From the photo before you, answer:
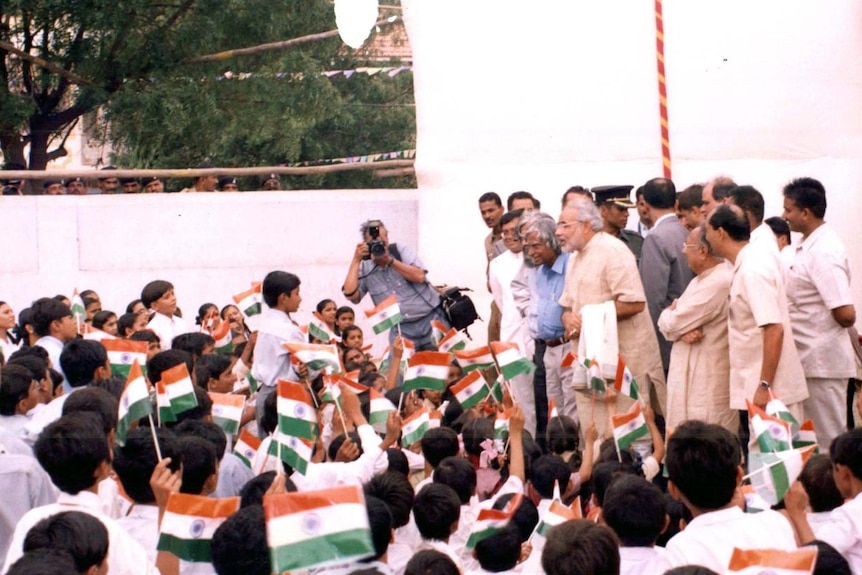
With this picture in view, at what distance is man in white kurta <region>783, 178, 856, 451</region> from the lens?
6.43 metres

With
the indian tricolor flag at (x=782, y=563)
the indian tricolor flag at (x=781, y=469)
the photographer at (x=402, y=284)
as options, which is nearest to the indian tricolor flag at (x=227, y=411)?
the indian tricolor flag at (x=781, y=469)

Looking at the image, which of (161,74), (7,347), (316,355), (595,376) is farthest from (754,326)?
(161,74)

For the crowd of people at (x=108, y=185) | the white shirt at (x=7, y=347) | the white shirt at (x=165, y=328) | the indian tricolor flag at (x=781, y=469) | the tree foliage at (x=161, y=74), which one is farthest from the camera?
the tree foliage at (x=161, y=74)

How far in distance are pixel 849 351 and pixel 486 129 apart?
2.69 metres

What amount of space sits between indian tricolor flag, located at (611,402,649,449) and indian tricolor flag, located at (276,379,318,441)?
3.75 ft

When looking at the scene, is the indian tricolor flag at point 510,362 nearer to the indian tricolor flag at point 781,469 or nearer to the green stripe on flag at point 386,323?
the green stripe on flag at point 386,323

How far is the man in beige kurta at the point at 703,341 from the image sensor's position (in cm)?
629

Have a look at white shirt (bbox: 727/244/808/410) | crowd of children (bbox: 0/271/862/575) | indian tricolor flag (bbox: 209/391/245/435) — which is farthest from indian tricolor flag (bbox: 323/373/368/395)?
white shirt (bbox: 727/244/808/410)

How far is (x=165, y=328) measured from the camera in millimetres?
8938

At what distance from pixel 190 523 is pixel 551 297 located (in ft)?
12.6

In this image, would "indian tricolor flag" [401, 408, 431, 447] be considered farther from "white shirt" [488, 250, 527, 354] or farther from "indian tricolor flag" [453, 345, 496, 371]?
"white shirt" [488, 250, 527, 354]

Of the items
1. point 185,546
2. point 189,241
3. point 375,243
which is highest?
point 189,241

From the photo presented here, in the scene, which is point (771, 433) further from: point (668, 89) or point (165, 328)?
point (165, 328)

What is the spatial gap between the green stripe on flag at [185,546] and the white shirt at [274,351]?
10.1ft
